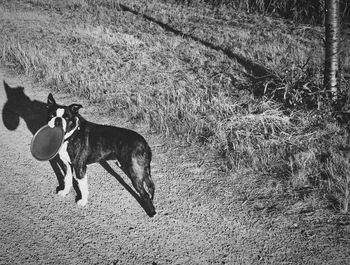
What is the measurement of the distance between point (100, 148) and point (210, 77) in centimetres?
504

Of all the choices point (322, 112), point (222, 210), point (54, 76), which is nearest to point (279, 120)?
point (322, 112)

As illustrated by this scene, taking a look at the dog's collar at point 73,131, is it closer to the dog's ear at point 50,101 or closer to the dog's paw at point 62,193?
the dog's ear at point 50,101

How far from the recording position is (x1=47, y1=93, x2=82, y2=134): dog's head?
13.4 ft

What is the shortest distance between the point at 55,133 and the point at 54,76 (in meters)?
4.70

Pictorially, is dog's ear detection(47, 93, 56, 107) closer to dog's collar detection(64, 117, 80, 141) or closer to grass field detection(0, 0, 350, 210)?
dog's collar detection(64, 117, 80, 141)

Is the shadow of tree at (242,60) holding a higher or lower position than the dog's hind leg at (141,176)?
higher

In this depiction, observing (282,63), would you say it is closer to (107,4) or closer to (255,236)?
(255,236)

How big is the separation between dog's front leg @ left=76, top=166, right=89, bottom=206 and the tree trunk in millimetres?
4778

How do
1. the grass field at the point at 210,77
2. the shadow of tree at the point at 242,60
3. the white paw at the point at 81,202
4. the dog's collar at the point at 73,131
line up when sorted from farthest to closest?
the shadow of tree at the point at 242,60
the grass field at the point at 210,77
the white paw at the point at 81,202
the dog's collar at the point at 73,131

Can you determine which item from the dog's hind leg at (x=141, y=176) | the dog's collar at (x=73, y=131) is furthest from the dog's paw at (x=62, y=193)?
the dog's hind leg at (x=141, y=176)

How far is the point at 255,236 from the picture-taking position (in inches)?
151

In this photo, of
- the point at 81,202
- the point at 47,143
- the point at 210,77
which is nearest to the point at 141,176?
the point at 81,202

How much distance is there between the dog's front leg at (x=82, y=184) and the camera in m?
4.26

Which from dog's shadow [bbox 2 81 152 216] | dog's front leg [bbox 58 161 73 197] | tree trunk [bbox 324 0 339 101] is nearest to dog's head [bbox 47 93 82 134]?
dog's front leg [bbox 58 161 73 197]
